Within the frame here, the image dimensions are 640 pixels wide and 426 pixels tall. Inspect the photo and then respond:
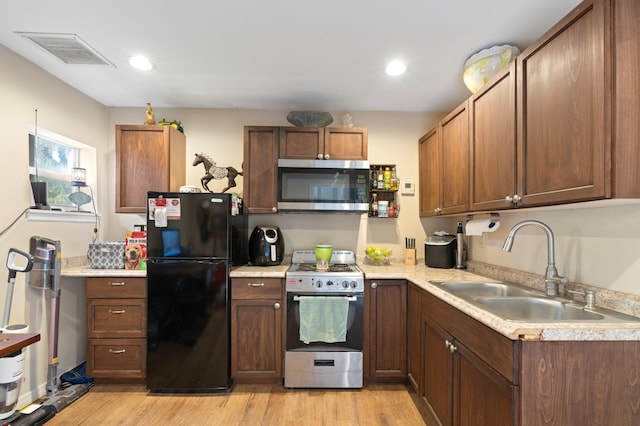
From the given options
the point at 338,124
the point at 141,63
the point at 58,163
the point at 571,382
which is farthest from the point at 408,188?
the point at 58,163

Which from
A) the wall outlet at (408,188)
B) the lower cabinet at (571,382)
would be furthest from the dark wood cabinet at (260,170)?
the lower cabinet at (571,382)

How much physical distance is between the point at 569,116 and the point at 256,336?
232cm

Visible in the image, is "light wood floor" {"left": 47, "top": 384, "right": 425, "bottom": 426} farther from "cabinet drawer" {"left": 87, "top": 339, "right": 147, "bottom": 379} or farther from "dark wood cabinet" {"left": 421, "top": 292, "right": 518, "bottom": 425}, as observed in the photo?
"dark wood cabinet" {"left": 421, "top": 292, "right": 518, "bottom": 425}

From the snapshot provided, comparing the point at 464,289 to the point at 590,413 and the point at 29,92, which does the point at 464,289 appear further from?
the point at 29,92

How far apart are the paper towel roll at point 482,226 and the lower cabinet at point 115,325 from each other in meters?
2.50

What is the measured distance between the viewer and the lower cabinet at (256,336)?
2.42 m

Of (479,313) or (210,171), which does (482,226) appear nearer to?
(479,313)

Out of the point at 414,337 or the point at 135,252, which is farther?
the point at 135,252

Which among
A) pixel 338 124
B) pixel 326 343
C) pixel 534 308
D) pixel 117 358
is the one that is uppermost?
pixel 338 124

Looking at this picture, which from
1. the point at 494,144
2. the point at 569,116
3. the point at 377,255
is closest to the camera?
the point at 569,116

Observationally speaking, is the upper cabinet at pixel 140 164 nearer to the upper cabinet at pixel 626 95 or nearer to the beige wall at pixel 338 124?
the beige wall at pixel 338 124

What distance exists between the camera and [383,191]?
3033mm

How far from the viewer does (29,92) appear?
2227 mm

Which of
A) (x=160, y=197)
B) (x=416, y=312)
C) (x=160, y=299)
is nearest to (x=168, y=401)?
(x=160, y=299)
